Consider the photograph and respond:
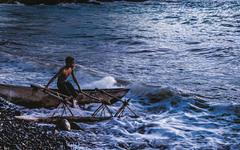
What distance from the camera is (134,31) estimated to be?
1638 inches

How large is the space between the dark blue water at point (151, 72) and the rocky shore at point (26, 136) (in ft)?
1.94

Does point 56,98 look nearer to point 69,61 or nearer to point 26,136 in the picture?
point 69,61

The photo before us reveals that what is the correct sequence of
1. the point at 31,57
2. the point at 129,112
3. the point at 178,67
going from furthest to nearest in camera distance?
the point at 31,57 < the point at 178,67 < the point at 129,112

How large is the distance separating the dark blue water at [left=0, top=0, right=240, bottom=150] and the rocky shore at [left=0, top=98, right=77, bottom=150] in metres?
0.59

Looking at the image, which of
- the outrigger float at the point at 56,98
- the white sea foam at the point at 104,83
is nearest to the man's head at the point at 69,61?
the outrigger float at the point at 56,98

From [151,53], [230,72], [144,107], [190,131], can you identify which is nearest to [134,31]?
[151,53]

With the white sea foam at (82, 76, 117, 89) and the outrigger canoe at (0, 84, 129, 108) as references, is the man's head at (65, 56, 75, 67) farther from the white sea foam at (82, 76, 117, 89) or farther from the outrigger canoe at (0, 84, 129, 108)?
the white sea foam at (82, 76, 117, 89)

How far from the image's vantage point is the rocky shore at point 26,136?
879 cm

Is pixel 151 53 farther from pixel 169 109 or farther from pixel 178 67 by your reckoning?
pixel 169 109

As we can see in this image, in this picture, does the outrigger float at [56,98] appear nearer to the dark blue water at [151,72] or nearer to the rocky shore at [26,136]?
the dark blue water at [151,72]

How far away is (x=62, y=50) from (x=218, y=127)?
57.4 feet

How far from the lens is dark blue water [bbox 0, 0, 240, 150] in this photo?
11.5 m

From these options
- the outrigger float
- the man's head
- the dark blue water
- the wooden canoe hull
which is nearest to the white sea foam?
the dark blue water

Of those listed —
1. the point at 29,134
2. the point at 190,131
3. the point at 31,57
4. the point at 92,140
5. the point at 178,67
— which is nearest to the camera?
the point at 29,134
